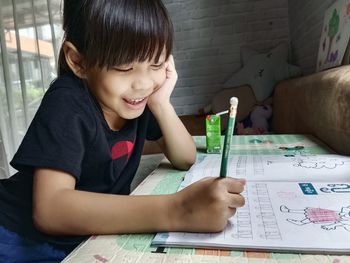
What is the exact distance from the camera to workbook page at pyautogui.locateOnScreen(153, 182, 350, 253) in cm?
36

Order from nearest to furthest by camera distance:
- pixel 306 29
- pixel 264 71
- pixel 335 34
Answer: pixel 335 34
pixel 306 29
pixel 264 71

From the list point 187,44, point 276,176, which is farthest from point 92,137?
point 187,44

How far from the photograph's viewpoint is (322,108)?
1.05 m

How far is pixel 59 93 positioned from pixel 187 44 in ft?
7.20

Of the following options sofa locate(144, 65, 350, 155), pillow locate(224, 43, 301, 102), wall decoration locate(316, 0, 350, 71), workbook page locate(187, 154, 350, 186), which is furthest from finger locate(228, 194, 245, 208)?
pillow locate(224, 43, 301, 102)

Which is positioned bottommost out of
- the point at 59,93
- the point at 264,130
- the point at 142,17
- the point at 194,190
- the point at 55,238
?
the point at 264,130

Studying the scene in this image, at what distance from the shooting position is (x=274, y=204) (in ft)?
1.52

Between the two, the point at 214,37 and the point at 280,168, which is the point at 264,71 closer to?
the point at 214,37

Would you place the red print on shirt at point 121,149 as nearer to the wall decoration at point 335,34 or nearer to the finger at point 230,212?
the finger at point 230,212

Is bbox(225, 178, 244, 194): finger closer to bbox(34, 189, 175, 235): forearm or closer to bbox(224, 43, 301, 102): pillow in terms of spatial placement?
bbox(34, 189, 175, 235): forearm

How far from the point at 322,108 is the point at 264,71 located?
1287 mm

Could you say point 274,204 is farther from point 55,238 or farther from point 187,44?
point 187,44

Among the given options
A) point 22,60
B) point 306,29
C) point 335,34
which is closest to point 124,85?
point 335,34

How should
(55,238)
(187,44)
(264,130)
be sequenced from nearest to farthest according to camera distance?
1. (55,238)
2. (264,130)
3. (187,44)
